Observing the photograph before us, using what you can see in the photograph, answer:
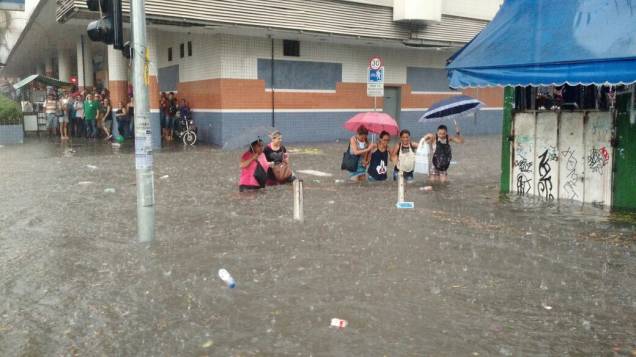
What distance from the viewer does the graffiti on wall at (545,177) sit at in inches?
409

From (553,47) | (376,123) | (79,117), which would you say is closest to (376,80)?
(376,123)

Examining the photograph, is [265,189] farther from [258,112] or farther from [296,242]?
[258,112]

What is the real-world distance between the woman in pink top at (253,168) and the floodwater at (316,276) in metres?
0.32

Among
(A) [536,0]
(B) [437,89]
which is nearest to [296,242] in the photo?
(A) [536,0]

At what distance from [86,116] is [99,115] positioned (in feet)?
1.87

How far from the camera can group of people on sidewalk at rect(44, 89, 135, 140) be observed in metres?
23.7

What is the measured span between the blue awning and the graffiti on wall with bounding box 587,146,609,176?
1622 mm

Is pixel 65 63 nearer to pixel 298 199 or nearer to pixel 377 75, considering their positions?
pixel 377 75

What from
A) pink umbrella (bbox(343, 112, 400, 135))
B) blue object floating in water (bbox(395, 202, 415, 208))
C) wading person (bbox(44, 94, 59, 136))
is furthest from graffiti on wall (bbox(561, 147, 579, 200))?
wading person (bbox(44, 94, 59, 136))

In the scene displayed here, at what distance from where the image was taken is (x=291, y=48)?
2212cm

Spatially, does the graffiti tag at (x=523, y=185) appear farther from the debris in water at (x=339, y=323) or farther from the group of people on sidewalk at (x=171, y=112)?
the group of people on sidewalk at (x=171, y=112)

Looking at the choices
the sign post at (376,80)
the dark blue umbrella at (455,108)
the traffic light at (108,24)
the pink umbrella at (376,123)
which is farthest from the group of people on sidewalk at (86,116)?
the traffic light at (108,24)

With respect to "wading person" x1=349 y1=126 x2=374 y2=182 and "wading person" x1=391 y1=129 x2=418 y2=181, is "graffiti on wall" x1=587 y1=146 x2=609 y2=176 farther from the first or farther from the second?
"wading person" x1=349 y1=126 x2=374 y2=182

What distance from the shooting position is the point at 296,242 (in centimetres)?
748
